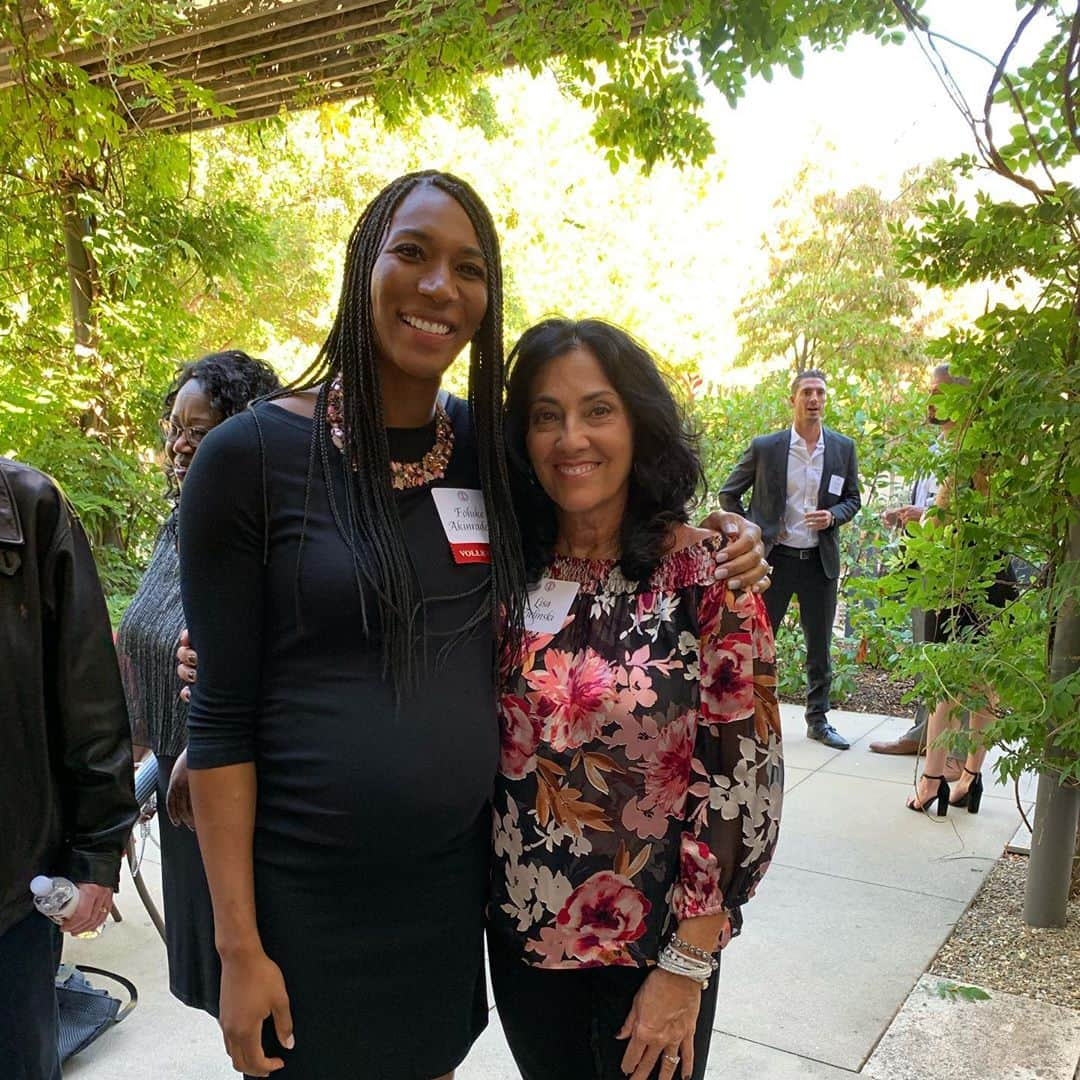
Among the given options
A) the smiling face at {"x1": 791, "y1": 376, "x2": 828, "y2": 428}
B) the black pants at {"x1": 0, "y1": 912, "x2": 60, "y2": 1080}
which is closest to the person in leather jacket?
the black pants at {"x1": 0, "y1": 912, "x2": 60, "y2": 1080}

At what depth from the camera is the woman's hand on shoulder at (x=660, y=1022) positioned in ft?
4.83

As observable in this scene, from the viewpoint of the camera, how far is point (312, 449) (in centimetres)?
139

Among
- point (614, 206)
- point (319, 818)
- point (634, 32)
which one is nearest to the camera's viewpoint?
point (319, 818)

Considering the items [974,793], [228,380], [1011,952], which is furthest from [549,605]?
[974,793]

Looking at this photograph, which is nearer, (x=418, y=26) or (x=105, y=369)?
(x=418, y=26)

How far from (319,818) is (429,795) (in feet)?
0.54

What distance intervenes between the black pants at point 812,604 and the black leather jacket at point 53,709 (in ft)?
15.3

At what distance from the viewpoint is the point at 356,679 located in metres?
1.35

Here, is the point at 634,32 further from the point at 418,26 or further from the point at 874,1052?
the point at 874,1052

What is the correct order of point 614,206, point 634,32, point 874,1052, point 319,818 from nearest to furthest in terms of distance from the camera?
1. point 319,818
2. point 874,1052
3. point 634,32
4. point 614,206

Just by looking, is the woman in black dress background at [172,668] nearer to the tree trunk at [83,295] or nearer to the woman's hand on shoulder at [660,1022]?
the woman's hand on shoulder at [660,1022]

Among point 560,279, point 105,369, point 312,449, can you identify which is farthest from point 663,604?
point 560,279

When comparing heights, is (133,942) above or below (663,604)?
below

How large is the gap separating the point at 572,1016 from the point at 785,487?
459cm
